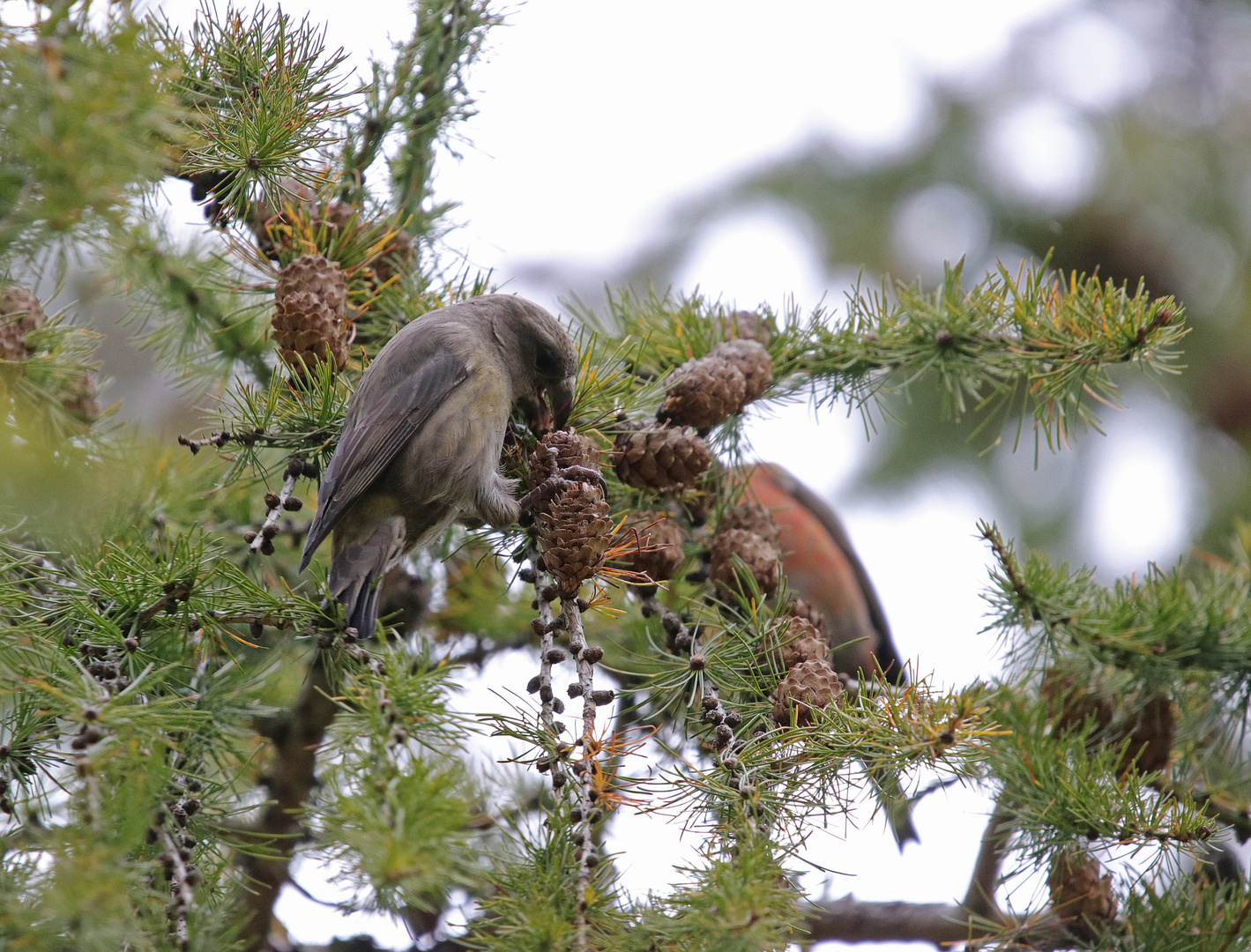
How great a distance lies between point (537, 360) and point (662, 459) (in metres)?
0.68

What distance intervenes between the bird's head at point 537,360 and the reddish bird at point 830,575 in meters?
1.03

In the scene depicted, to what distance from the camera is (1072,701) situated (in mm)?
2434

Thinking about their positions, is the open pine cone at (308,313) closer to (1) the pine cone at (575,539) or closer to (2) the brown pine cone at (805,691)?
(1) the pine cone at (575,539)

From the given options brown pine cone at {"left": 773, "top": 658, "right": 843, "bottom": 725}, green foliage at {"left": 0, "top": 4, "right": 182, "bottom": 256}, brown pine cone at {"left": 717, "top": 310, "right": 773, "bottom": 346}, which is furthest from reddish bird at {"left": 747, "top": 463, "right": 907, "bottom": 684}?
green foliage at {"left": 0, "top": 4, "right": 182, "bottom": 256}

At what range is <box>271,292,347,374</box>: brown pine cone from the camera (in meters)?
2.14

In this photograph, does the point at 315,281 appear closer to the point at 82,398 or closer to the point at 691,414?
the point at 82,398

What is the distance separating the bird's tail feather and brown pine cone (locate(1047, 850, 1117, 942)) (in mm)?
1628

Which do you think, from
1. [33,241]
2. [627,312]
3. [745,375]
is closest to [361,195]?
[627,312]

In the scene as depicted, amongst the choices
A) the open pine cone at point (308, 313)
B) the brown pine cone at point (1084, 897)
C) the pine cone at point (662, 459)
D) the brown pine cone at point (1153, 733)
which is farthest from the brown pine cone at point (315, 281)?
→ the brown pine cone at point (1153, 733)

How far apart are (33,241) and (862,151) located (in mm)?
5883

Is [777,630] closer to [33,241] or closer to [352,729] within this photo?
[352,729]

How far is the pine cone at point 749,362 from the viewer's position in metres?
2.42

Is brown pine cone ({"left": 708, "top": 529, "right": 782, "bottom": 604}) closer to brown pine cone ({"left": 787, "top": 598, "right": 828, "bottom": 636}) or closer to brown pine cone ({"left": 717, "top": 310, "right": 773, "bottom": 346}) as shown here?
brown pine cone ({"left": 787, "top": 598, "right": 828, "bottom": 636})

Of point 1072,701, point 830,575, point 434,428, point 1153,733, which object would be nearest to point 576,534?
point 434,428
